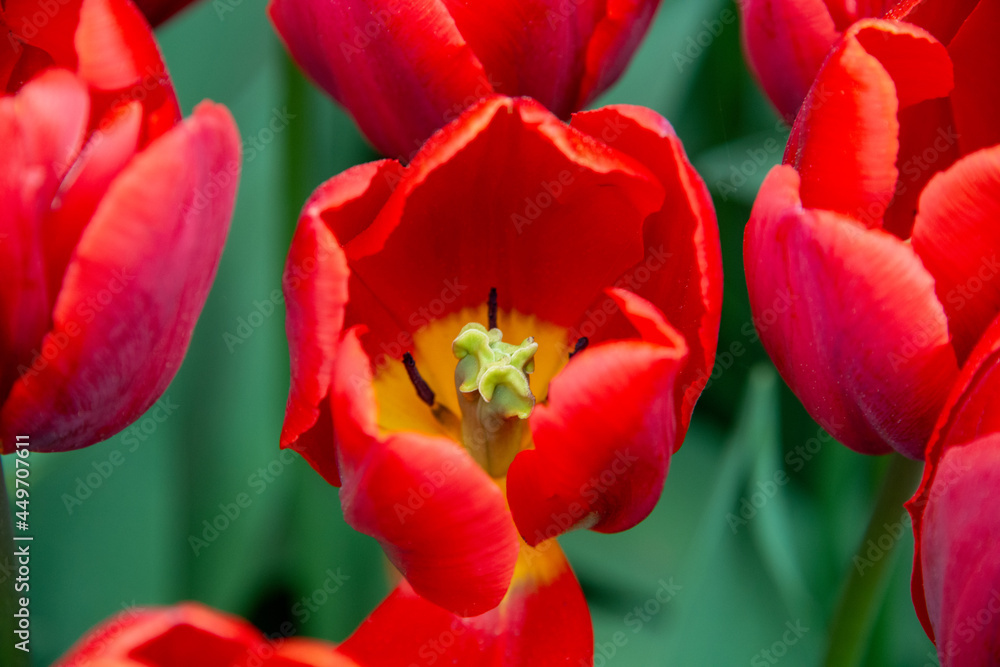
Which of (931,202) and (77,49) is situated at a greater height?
(77,49)

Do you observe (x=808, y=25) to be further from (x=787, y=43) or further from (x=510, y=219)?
(x=510, y=219)

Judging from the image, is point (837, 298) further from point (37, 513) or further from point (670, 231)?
point (37, 513)

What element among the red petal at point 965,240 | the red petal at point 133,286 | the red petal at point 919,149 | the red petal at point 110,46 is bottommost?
the red petal at point 919,149

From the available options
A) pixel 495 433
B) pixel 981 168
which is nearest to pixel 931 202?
pixel 981 168

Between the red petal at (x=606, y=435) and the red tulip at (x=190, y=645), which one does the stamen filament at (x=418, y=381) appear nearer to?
the red petal at (x=606, y=435)

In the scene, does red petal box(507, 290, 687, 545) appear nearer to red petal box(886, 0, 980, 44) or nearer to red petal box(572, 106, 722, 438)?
red petal box(572, 106, 722, 438)

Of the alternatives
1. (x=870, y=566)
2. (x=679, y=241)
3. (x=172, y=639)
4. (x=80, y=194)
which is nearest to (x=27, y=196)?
(x=80, y=194)

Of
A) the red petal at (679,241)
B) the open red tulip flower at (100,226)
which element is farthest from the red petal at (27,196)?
the red petal at (679,241)

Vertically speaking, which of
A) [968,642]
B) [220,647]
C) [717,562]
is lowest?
[717,562]
